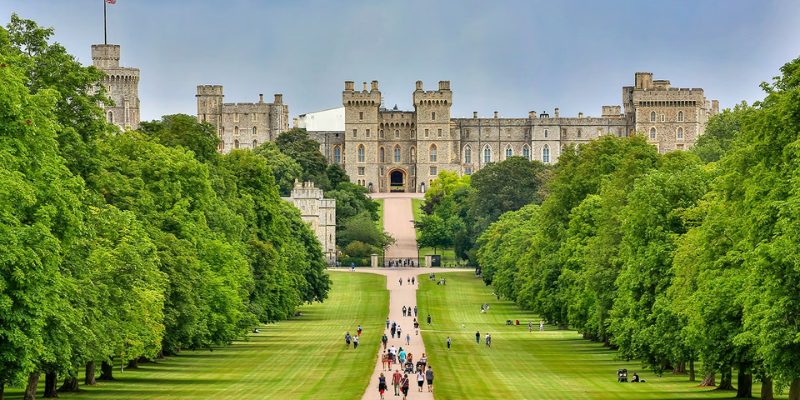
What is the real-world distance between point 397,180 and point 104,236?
14800cm

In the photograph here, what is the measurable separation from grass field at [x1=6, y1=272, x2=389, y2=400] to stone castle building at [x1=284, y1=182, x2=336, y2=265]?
50578 millimetres

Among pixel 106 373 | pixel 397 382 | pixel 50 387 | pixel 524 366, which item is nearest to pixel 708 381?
pixel 397 382

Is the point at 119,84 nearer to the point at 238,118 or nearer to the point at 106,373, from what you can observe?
the point at 238,118

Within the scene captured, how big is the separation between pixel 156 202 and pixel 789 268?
27.0 m

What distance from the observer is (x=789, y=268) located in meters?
32.9

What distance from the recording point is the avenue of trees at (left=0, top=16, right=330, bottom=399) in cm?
3234

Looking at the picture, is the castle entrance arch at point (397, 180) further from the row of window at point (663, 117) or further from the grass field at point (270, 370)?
the grass field at point (270, 370)

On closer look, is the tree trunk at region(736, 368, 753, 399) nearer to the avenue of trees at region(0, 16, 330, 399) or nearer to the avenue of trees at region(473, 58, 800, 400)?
the avenue of trees at region(473, 58, 800, 400)

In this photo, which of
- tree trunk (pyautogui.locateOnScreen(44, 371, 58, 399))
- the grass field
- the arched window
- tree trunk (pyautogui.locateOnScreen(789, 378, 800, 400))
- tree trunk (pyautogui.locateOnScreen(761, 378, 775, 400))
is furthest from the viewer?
the arched window

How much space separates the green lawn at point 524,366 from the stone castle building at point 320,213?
43.9m

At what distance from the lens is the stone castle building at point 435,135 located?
619ft

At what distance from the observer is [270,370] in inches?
2071

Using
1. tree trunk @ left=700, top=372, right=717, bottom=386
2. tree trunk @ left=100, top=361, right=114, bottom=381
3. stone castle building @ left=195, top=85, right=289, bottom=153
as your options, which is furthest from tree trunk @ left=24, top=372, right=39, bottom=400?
stone castle building @ left=195, top=85, right=289, bottom=153

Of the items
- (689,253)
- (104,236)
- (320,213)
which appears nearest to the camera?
(689,253)
